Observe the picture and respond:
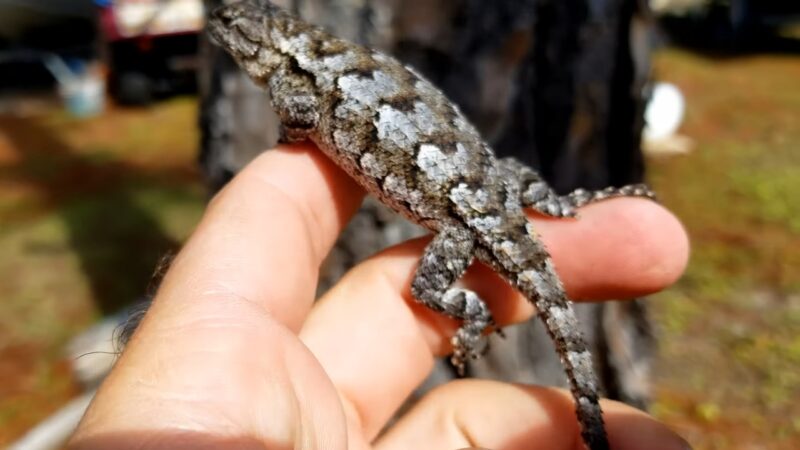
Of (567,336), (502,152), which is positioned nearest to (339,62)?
(502,152)

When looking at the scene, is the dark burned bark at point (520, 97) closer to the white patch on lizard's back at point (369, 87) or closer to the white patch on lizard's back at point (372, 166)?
the white patch on lizard's back at point (369, 87)

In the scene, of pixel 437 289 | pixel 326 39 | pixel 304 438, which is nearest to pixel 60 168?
pixel 326 39

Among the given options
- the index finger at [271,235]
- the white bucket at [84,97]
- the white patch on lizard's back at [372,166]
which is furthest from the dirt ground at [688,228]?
the index finger at [271,235]

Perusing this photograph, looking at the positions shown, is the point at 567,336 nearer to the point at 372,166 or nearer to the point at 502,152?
the point at 372,166

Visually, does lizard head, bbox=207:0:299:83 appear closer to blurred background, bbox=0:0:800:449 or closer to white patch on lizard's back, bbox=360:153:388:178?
blurred background, bbox=0:0:800:449

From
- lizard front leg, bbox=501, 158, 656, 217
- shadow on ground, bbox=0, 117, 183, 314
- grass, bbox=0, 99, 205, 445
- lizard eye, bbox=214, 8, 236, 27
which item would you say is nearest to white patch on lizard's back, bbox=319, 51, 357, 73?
lizard eye, bbox=214, 8, 236, 27
